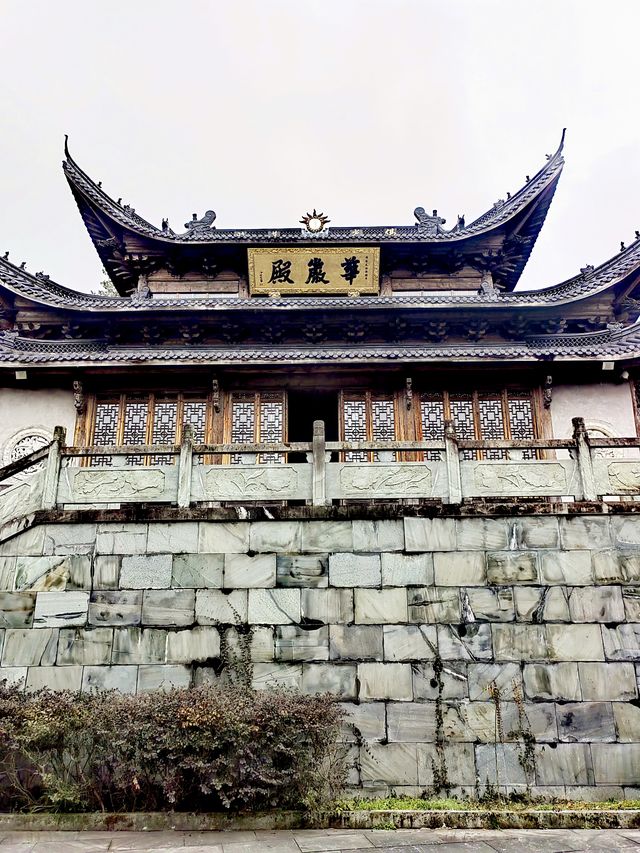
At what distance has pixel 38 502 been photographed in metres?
9.16

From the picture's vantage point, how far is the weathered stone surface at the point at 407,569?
28.0 feet

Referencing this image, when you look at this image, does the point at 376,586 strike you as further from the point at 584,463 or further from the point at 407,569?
the point at 584,463

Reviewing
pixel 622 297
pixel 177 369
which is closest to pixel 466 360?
pixel 622 297

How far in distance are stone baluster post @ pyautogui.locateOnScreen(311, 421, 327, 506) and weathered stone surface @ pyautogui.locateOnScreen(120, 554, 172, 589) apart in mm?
2014

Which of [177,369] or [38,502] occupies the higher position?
[177,369]

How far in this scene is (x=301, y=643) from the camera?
27.2 feet

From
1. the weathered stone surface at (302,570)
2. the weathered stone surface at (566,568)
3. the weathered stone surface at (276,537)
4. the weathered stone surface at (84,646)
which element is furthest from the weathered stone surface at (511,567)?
the weathered stone surface at (84,646)

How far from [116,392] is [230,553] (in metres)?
5.68

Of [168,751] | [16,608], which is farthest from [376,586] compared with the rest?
[16,608]

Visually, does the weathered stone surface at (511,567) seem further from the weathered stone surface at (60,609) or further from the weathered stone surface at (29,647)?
the weathered stone surface at (29,647)

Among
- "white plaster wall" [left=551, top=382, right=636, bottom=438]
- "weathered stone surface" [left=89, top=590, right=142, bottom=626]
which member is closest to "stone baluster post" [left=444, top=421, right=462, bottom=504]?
"weathered stone surface" [left=89, top=590, right=142, bottom=626]

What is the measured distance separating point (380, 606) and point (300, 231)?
393 inches

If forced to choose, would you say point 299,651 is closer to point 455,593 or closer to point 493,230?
point 455,593

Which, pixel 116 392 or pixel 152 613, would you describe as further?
pixel 116 392
